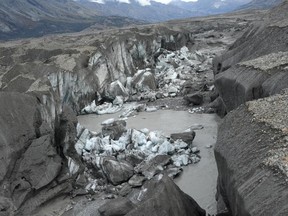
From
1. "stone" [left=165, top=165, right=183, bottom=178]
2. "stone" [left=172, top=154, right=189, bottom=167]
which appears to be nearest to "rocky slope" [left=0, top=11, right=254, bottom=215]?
"stone" [left=165, top=165, right=183, bottom=178]

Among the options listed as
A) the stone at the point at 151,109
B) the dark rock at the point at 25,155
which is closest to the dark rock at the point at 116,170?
the dark rock at the point at 25,155

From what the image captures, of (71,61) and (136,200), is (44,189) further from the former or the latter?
(71,61)

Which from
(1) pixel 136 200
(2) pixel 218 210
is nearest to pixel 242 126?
(2) pixel 218 210

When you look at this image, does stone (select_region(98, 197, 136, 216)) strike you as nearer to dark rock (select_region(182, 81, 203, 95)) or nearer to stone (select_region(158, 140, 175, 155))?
stone (select_region(158, 140, 175, 155))

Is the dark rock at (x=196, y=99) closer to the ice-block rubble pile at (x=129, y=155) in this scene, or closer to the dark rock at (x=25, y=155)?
the ice-block rubble pile at (x=129, y=155)

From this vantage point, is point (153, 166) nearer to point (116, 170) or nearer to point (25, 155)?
point (116, 170)

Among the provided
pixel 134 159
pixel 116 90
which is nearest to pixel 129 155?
pixel 134 159
